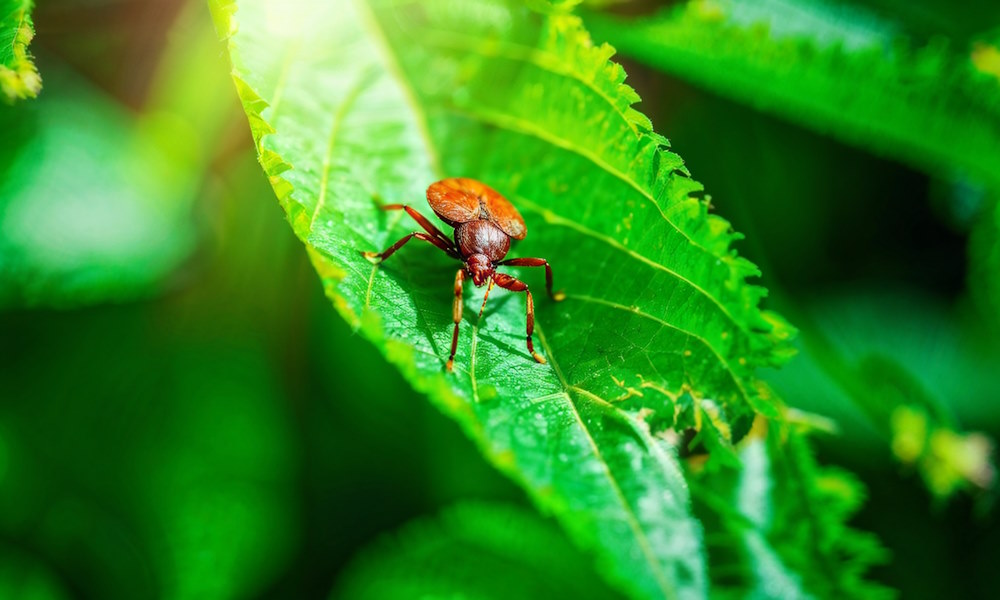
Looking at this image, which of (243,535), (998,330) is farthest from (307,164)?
(998,330)

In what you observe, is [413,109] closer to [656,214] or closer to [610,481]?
[656,214]

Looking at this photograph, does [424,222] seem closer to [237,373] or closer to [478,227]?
[478,227]

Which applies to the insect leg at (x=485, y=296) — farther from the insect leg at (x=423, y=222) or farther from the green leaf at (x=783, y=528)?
the green leaf at (x=783, y=528)

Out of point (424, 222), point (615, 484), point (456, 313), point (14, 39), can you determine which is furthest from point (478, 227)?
point (14, 39)

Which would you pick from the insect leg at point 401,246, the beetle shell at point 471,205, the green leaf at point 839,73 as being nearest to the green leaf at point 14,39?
the insect leg at point 401,246

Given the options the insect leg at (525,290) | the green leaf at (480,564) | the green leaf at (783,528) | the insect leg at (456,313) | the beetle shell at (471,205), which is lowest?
the green leaf at (480,564)

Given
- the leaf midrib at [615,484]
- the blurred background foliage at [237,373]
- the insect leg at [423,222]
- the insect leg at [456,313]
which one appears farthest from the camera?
the blurred background foliage at [237,373]
